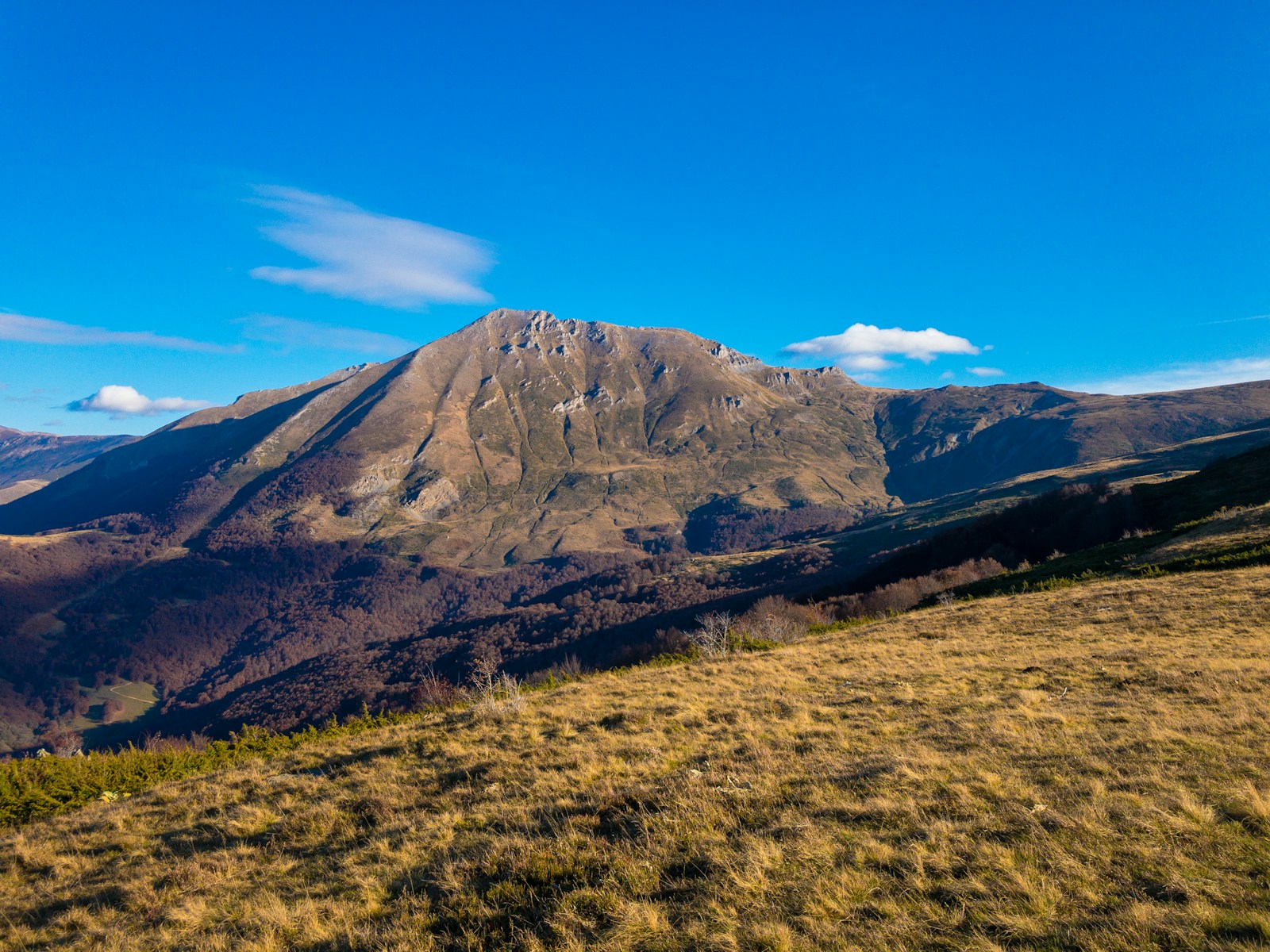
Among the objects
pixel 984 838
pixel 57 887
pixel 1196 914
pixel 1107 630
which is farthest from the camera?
pixel 1107 630

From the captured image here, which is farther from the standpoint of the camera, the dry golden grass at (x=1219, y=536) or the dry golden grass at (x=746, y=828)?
the dry golden grass at (x=1219, y=536)

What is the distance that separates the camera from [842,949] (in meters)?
6.45

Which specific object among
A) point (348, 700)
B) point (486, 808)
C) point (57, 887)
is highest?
point (486, 808)

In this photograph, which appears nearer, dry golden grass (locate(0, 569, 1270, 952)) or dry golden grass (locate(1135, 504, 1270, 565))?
dry golden grass (locate(0, 569, 1270, 952))

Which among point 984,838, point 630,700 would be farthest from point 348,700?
point 984,838

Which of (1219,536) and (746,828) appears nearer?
(746,828)

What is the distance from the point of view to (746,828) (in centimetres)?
958

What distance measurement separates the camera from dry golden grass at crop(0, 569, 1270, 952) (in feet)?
23.0

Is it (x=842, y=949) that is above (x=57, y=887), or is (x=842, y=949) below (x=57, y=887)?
above

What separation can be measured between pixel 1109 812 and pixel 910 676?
10643 mm

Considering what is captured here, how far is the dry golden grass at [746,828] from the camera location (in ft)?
23.0

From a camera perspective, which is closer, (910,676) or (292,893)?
(292,893)

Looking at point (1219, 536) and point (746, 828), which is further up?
point (1219, 536)

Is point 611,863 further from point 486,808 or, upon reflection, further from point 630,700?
point 630,700
